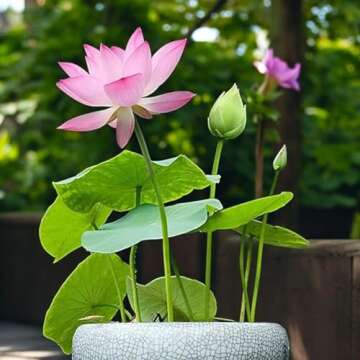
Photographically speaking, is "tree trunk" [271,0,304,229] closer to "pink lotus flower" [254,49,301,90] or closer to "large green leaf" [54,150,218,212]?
"pink lotus flower" [254,49,301,90]

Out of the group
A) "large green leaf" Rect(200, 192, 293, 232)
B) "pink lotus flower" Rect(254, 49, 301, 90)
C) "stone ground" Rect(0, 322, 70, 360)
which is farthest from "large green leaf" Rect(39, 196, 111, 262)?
"stone ground" Rect(0, 322, 70, 360)

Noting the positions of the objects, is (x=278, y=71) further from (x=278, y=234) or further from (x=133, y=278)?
(x=133, y=278)

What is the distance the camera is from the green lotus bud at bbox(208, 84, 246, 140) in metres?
1.52

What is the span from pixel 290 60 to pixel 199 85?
38.6 inches

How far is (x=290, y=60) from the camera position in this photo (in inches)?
141

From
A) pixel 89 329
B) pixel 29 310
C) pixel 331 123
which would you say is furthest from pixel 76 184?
pixel 331 123

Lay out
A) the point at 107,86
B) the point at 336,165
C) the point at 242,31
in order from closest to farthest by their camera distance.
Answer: the point at 107,86
the point at 336,165
the point at 242,31

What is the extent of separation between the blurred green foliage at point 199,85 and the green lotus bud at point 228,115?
279 centimetres

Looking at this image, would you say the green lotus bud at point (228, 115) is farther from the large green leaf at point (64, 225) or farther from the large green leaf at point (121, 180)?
the large green leaf at point (64, 225)

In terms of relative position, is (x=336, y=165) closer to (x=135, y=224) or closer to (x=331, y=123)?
(x=331, y=123)

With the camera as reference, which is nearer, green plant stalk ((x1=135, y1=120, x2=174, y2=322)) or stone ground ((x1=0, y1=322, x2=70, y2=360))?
green plant stalk ((x1=135, y1=120, x2=174, y2=322))

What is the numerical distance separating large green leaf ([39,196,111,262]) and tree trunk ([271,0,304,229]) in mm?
1886

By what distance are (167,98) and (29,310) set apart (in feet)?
10.1

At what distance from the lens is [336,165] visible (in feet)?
15.1
